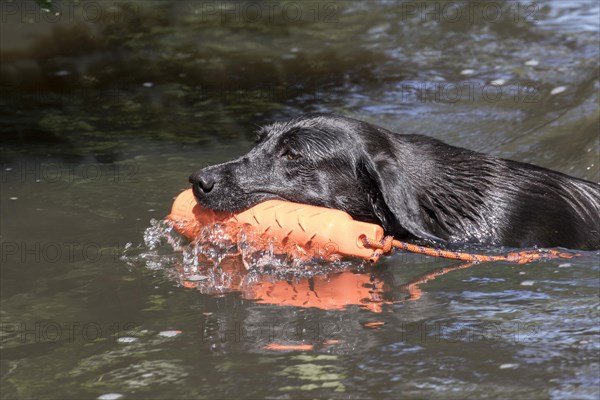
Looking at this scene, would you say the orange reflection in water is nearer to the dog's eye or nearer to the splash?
the splash

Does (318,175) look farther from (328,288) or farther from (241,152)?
(241,152)

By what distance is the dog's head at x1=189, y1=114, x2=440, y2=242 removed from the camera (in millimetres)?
6531

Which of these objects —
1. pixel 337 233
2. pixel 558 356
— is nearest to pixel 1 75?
pixel 337 233

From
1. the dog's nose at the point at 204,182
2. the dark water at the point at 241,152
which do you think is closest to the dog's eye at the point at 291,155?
the dog's nose at the point at 204,182

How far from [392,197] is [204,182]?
4.09 feet

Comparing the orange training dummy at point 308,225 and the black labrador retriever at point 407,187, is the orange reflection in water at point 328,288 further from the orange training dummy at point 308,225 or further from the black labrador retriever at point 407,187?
the black labrador retriever at point 407,187

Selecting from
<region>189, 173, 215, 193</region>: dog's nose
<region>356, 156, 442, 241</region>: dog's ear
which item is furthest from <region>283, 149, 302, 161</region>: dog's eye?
<region>189, 173, 215, 193</region>: dog's nose

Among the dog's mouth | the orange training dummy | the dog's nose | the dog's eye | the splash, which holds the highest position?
the dog's eye

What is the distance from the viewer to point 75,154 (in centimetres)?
931

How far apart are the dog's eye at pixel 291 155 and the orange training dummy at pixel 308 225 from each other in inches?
14.4

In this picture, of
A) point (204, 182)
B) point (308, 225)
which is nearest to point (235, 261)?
point (204, 182)

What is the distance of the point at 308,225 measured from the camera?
6.17 m

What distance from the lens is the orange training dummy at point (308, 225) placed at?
20.0ft

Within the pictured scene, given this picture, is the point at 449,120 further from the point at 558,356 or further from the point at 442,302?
the point at 558,356
